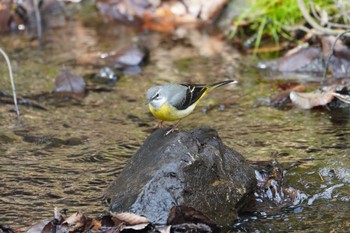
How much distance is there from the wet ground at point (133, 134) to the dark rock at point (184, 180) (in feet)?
0.70

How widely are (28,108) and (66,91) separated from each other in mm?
722

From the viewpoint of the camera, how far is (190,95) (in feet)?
18.9

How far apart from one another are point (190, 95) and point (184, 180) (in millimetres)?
1186

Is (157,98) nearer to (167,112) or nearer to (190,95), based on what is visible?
(167,112)

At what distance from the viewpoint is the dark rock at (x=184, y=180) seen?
15.3ft

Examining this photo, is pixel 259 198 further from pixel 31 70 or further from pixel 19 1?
pixel 19 1

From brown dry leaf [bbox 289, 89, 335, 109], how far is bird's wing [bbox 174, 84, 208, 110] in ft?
6.11

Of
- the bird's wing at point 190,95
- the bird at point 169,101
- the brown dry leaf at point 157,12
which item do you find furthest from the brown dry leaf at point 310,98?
the brown dry leaf at point 157,12

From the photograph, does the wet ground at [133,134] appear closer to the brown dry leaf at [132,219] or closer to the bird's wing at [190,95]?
the brown dry leaf at [132,219]

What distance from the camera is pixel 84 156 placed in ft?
20.5

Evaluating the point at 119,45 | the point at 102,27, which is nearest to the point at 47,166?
the point at 119,45

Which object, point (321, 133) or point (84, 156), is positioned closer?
point (84, 156)

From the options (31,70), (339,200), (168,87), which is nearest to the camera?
(339,200)

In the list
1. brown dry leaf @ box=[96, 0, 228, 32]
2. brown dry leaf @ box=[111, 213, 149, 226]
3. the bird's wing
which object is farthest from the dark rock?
brown dry leaf @ box=[96, 0, 228, 32]
